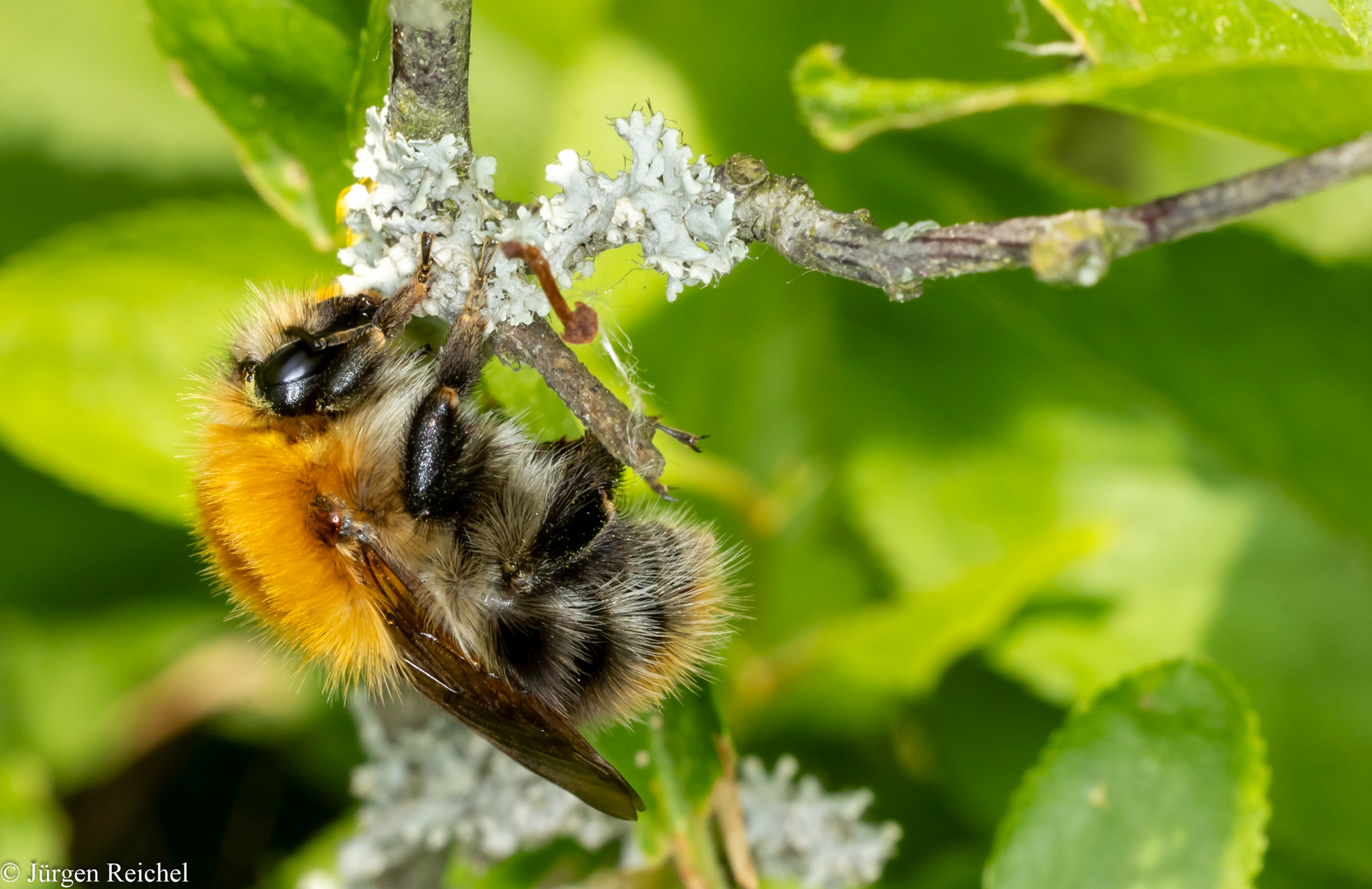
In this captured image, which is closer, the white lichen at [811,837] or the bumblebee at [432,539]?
the bumblebee at [432,539]

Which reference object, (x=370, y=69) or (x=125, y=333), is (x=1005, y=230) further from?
(x=125, y=333)

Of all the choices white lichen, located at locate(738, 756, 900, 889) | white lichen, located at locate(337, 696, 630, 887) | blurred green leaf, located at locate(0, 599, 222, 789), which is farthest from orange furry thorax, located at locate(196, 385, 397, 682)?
blurred green leaf, located at locate(0, 599, 222, 789)

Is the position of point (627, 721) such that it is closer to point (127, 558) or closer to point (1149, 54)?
point (1149, 54)

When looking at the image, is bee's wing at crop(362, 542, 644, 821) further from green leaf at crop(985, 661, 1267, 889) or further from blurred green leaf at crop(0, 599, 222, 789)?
blurred green leaf at crop(0, 599, 222, 789)

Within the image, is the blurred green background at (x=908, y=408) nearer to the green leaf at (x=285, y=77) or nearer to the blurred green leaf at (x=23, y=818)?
the blurred green leaf at (x=23, y=818)

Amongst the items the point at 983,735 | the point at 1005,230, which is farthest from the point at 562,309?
the point at 983,735

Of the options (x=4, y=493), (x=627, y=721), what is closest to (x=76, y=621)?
(x=4, y=493)

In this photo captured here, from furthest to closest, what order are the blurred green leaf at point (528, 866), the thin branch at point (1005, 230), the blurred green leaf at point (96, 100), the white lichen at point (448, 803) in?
the blurred green leaf at point (96, 100) → the blurred green leaf at point (528, 866) → the white lichen at point (448, 803) → the thin branch at point (1005, 230)

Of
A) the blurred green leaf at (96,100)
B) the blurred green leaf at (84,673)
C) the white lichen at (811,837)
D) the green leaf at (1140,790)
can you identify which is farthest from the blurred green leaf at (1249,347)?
the blurred green leaf at (84,673)
